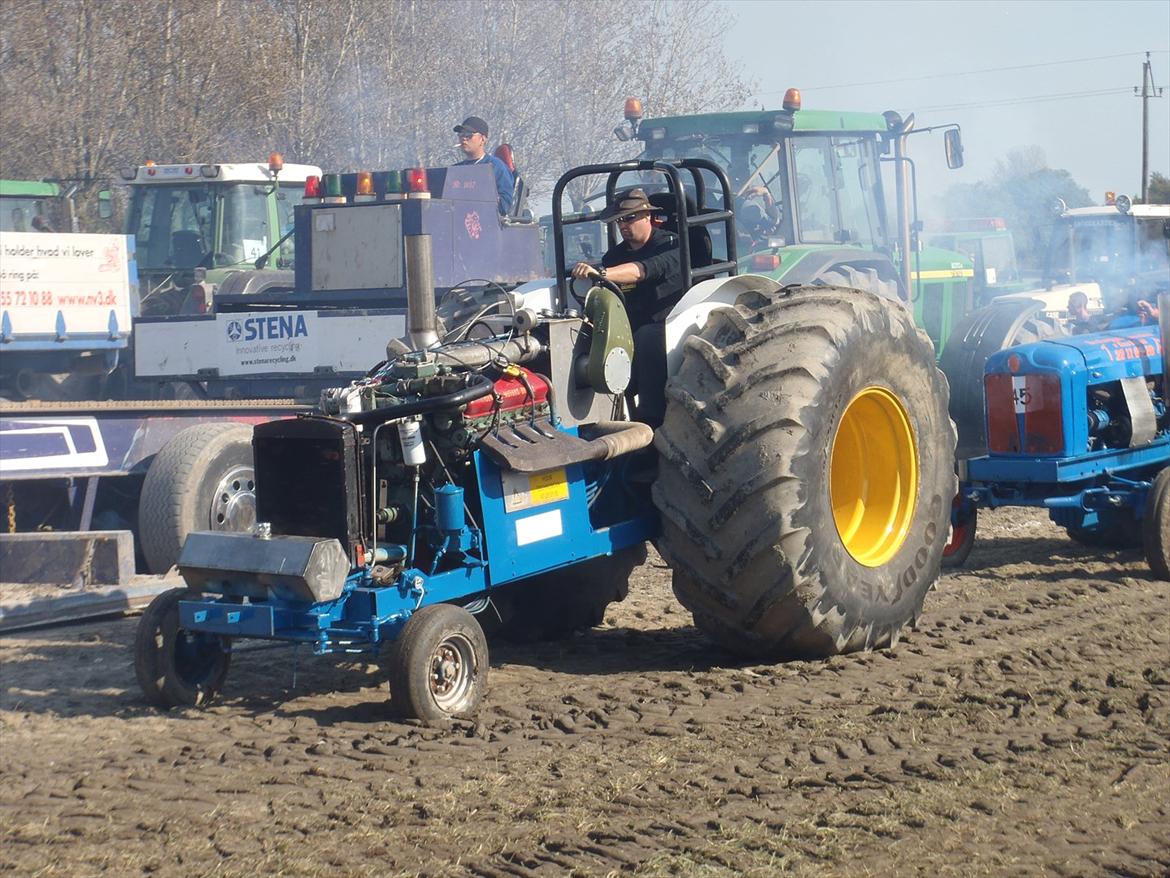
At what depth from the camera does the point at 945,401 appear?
6664 millimetres

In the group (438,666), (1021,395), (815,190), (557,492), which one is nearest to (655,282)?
(557,492)

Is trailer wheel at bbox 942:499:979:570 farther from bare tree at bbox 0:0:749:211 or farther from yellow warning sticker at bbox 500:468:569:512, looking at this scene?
bare tree at bbox 0:0:749:211

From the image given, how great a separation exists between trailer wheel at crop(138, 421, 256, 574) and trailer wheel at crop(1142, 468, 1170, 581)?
15.2ft

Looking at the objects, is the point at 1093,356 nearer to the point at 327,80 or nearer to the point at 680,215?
the point at 680,215

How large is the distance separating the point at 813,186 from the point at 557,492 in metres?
7.08

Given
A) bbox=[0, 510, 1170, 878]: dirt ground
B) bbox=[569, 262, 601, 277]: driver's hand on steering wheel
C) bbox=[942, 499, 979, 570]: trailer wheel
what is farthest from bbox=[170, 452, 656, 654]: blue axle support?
bbox=[942, 499, 979, 570]: trailer wheel

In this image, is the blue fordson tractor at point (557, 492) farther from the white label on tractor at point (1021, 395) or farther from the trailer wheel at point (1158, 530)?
the white label on tractor at point (1021, 395)

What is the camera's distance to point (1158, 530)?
7797 mm

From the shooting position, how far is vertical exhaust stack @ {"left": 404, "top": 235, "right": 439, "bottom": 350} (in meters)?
5.85

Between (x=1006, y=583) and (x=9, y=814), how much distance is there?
17.2ft

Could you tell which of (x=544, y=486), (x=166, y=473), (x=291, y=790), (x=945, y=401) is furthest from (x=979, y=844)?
(x=166, y=473)

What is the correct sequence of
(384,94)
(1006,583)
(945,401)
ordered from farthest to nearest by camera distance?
(384,94) → (1006,583) → (945,401)

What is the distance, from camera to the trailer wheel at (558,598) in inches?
261

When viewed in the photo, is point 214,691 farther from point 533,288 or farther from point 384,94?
point 384,94
